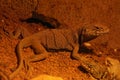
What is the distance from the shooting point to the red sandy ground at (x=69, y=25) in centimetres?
495

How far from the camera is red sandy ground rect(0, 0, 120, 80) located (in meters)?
4.95

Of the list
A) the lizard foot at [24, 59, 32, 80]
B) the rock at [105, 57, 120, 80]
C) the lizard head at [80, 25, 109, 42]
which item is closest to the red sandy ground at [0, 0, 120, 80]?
the lizard foot at [24, 59, 32, 80]

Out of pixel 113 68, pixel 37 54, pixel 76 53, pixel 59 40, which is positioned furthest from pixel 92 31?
pixel 37 54

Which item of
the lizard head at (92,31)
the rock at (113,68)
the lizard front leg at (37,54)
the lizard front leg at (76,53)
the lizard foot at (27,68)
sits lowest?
the rock at (113,68)

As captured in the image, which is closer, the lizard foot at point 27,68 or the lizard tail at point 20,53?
the lizard tail at point 20,53

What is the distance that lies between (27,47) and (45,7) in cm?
106

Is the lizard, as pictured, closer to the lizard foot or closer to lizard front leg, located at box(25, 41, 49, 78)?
lizard front leg, located at box(25, 41, 49, 78)

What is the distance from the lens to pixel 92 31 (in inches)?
233

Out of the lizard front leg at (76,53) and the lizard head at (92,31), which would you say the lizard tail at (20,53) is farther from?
the lizard head at (92,31)

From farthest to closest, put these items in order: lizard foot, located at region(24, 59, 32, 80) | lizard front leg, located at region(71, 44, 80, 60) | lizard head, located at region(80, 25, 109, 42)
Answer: lizard head, located at region(80, 25, 109, 42) < lizard front leg, located at region(71, 44, 80, 60) < lizard foot, located at region(24, 59, 32, 80)

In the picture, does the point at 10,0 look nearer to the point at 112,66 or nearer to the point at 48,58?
the point at 48,58

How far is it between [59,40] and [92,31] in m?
0.68

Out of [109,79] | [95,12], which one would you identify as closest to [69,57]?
[109,79]

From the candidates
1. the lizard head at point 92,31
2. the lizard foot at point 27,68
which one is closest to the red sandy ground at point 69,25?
the lizard foot at point 27,68
